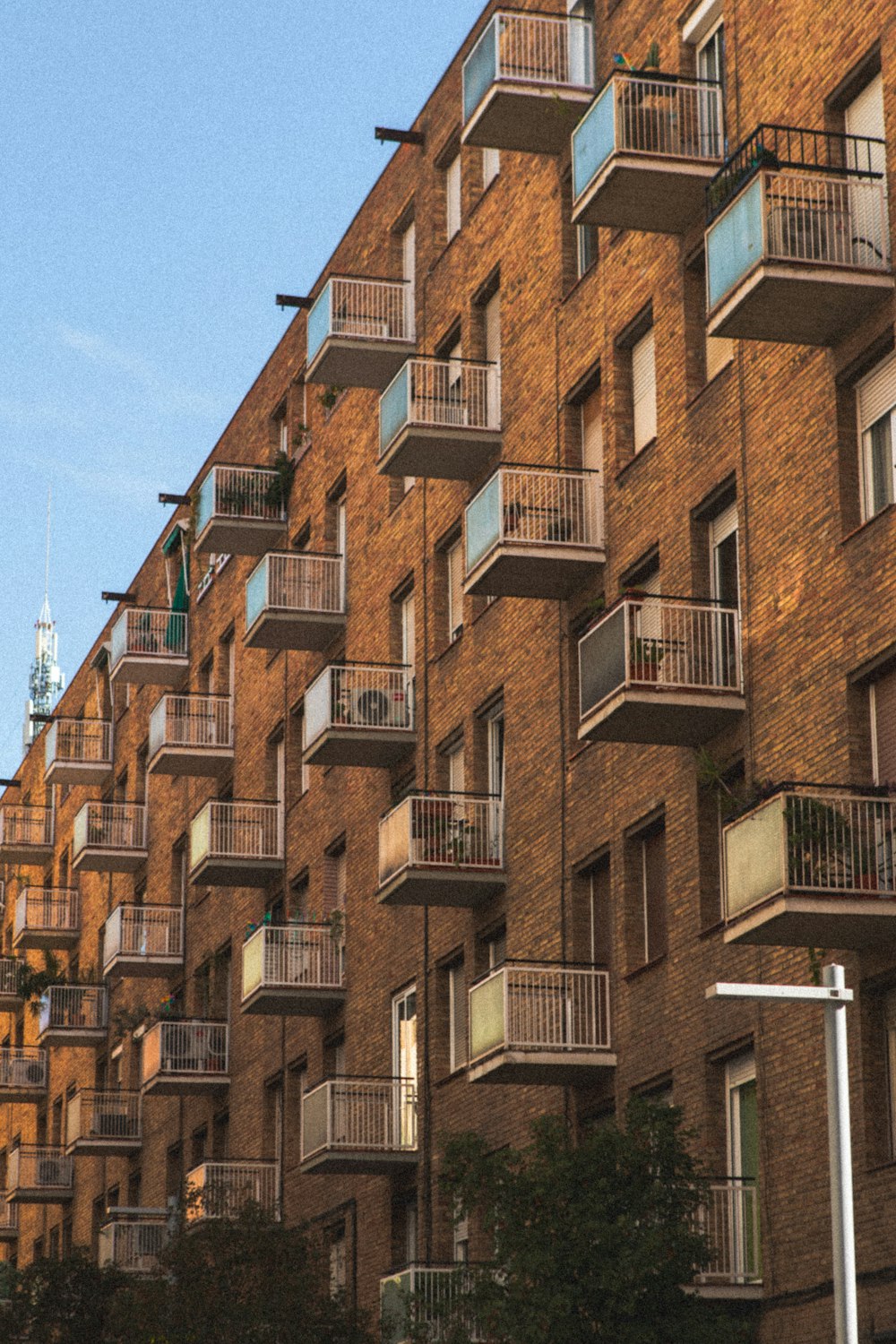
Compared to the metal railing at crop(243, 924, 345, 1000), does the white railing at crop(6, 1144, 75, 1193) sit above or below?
below

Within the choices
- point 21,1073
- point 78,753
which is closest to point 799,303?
point 78,753

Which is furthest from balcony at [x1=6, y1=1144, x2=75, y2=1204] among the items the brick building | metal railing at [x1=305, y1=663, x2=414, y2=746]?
metal railing at [x1=305, y1=663, x2=414, y2=746]

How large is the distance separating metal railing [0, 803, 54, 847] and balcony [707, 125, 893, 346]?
47229 mm

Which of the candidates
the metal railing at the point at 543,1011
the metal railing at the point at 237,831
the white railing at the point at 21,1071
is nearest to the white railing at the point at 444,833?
the metal railing at the point at 543,1011

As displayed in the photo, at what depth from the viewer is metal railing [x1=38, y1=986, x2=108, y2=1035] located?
57.7m

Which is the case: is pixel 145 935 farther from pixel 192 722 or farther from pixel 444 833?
pixel 444 833

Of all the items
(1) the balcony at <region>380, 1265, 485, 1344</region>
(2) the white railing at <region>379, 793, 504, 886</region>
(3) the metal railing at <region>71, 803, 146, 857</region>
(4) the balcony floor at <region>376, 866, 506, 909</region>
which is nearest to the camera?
(1) the balcony at <region>380, 1265, 485, 1344</region>

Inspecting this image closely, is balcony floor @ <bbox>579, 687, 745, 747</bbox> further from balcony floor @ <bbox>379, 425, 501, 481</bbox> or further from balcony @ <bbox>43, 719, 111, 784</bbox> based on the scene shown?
balcony @ <bbox>43, 719, 111, 784</bbox>

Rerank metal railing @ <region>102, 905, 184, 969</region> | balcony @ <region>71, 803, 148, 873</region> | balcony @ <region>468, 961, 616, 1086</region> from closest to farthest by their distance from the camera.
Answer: balcony @ <region>468, 961, 616, 1086</region> < metal railing @ <region>102, 905, 184, 969</region> < balcony @ <region>71, 803, 148, 873</region>

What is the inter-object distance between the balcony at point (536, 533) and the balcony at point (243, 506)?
14.7 metres

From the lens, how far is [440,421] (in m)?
35.2

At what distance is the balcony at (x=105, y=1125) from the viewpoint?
173 ft

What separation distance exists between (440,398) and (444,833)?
6.20 m

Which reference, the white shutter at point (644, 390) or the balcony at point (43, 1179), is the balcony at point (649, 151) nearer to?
the white shutter at point (644, 390)
